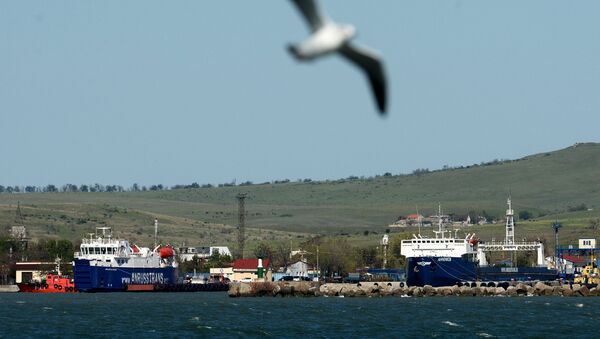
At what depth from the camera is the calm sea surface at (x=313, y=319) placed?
244ft

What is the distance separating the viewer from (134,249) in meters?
189

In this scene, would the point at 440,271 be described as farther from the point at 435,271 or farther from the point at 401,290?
the point at 401,290

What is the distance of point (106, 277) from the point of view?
17200 cm

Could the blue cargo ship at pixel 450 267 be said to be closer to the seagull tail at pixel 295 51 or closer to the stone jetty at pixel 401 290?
the stone jetty at pixel 401 290

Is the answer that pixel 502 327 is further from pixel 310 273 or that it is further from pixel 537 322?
pixel 310 273

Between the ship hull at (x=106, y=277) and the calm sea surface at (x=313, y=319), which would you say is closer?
the calm sea surface at (x=313, y=319)

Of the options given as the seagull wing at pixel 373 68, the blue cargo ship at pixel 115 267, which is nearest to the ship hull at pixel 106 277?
the blue cargo ship at pixel 115 267

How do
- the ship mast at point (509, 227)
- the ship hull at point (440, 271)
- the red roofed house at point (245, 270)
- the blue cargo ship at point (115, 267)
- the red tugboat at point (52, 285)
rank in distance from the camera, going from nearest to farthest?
the ship hull at point (440, 271), the blue cargo ship at point (115, 267), the ship mast at point (509, 227), the red tugboat at point (52, 285), the red roofed house at point (245, 270)

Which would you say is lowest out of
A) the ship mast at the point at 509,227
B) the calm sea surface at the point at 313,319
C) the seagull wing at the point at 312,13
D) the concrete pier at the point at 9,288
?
the calm sea surface at the point at 313,319

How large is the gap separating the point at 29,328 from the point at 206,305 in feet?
123

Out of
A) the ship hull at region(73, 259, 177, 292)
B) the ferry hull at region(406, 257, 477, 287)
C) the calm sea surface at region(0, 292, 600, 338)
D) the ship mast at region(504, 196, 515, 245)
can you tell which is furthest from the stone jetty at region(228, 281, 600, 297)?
the ship mast at region(504, 196, 515, 245)

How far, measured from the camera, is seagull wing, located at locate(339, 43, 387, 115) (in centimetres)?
1605

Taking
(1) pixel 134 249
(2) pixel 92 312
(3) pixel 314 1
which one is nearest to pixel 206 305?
(2) pixel 92 312

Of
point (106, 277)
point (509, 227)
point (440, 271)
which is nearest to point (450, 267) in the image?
point (440, 271)
